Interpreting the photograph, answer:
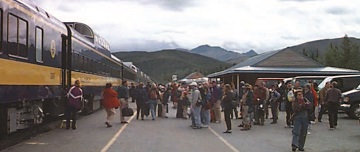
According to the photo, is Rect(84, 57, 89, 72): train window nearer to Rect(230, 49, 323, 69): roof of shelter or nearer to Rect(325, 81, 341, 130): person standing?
Rect(325, 81, 341, 130): person standing

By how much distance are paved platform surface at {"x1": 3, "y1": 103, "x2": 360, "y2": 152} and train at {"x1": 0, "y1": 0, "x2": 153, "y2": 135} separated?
2.86 ft

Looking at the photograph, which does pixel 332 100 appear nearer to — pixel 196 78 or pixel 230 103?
pixel 230 103

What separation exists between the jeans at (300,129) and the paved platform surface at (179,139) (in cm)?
49

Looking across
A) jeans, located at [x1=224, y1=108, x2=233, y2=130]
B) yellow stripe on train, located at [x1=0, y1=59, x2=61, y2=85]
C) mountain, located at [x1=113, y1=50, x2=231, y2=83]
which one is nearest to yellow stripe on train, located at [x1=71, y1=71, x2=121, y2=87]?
yellow stripe on train, located at [x1=0, y1=59, x2=61, y2=85]

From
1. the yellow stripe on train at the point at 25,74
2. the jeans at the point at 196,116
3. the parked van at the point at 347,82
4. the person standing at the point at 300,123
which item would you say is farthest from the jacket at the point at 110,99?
the parked van at the point at 347,82

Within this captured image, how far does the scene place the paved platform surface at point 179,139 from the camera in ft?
42.6

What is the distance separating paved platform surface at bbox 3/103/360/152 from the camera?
13.0 meters

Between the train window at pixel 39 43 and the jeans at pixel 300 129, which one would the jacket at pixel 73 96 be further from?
the jeans at pixel 300 129

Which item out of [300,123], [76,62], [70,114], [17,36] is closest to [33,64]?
[17,36]

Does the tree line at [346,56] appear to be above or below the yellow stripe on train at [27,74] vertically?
above

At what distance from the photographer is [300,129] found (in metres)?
12.8

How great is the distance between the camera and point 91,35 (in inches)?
1060

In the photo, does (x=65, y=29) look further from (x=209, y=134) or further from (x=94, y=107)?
(x=94, y=107)

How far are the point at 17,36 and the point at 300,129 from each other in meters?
7.35
